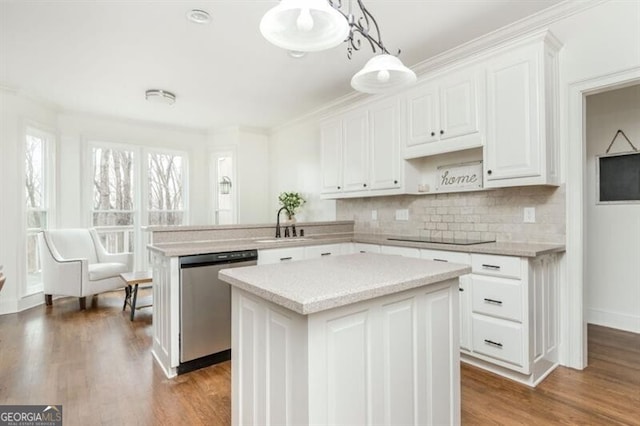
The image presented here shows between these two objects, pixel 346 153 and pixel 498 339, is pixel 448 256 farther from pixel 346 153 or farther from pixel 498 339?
pixel 346 153

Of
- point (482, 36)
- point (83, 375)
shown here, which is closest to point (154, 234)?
point (83, 375)

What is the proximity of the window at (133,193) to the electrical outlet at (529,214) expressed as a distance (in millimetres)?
5183

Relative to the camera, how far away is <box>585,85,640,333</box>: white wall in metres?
3.22

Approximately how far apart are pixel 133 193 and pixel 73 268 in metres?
1.73

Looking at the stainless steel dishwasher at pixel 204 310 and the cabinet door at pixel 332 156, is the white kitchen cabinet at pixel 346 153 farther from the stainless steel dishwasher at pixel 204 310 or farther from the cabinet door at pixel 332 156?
the stainless steel dishwasher at pixel 204 310

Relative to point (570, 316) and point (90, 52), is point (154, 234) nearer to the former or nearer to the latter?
point (90, 52)

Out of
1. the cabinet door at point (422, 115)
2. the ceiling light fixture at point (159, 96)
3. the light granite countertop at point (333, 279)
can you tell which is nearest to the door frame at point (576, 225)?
the cabinet door at point (422, 115)

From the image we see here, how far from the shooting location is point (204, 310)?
2.60m

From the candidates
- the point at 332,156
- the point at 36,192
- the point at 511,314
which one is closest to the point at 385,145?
the point at 332,156

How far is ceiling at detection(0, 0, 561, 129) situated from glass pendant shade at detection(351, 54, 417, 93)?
0.96m

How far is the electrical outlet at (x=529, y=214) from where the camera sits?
2728 mm

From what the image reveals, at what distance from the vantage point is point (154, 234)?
9.33ft

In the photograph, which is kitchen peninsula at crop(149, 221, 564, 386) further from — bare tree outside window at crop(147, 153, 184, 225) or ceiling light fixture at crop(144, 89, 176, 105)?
bare tree outside window at crop(147, 153, 184, 225)

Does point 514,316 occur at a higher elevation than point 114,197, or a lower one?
lower
